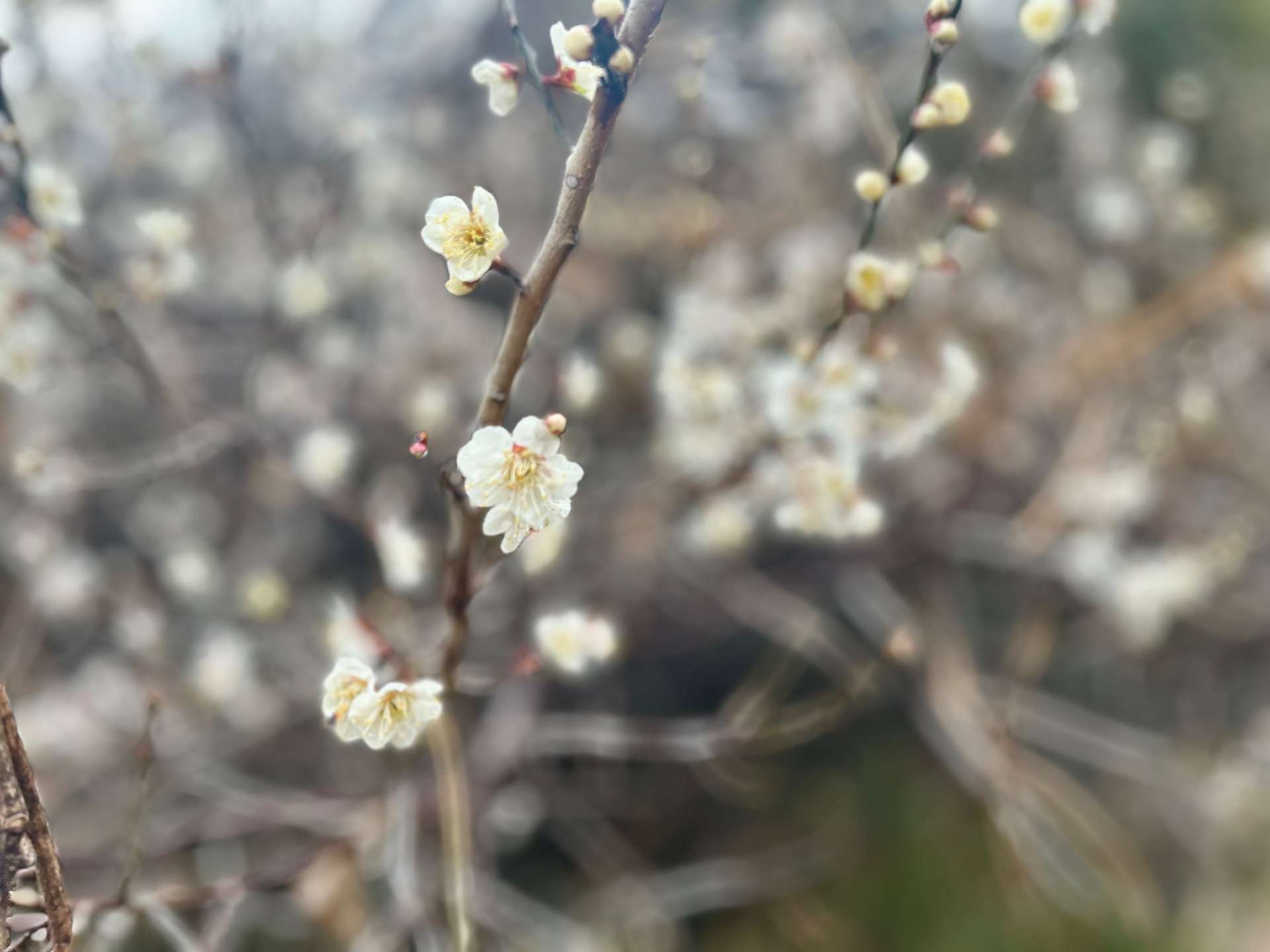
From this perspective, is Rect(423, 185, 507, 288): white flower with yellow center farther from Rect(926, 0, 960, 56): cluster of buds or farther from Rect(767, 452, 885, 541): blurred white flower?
Rect(767, 452, 885, 541): blurred white flower

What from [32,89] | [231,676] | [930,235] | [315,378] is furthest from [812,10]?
[231,676]

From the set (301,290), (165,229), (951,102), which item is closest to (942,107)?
(951,102)

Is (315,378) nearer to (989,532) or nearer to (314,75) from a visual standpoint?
(314,75)

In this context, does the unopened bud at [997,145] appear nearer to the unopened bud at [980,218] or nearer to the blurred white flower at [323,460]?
the unopened bud at [980,218]

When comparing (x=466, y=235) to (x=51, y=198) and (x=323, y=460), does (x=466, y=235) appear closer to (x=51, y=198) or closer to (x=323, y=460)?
(x=51, y=198)

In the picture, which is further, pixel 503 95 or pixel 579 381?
pixel 579 381

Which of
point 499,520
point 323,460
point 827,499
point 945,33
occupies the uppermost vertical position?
point 945,33

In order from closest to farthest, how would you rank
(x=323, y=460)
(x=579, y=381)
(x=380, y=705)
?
(x=380, y=705) → (x=579, y=381) → (x=323, y=460)
